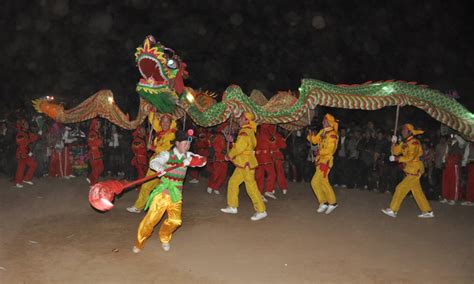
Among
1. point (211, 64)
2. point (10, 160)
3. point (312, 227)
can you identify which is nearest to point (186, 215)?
point (312, 227)

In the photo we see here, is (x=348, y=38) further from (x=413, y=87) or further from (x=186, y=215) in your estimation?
(x=186, y=215)

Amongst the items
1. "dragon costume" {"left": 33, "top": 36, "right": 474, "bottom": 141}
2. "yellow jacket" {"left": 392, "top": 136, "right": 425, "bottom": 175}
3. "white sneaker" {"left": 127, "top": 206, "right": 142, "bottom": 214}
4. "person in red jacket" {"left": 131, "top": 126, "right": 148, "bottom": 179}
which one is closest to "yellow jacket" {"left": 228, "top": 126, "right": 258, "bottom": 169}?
"dragon costume" {"left": 33, "top": 36, "right": 474, "bottom": 141}

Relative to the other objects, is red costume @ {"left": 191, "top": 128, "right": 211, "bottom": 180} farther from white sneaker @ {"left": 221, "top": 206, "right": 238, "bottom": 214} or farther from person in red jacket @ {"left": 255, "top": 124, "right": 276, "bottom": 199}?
white sneaker @ {"left": 221, "top": 206, "right": 238, "bottom": 214}

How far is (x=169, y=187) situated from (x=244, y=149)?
2.19 m

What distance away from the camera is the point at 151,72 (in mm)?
7281

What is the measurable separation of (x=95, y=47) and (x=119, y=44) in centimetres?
100

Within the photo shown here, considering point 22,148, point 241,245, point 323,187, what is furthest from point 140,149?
point 241,245

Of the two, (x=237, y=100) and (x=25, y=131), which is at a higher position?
(x=237, y=100)

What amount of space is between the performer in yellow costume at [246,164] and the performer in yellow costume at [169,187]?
188 cm

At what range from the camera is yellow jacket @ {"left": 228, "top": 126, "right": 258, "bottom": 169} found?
779 centimetres

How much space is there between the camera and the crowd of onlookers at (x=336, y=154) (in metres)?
9.63

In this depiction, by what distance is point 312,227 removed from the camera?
7.29 metres

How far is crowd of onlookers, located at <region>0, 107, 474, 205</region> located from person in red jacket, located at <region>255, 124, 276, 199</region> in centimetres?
88

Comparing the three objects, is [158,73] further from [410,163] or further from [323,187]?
[410,163]
